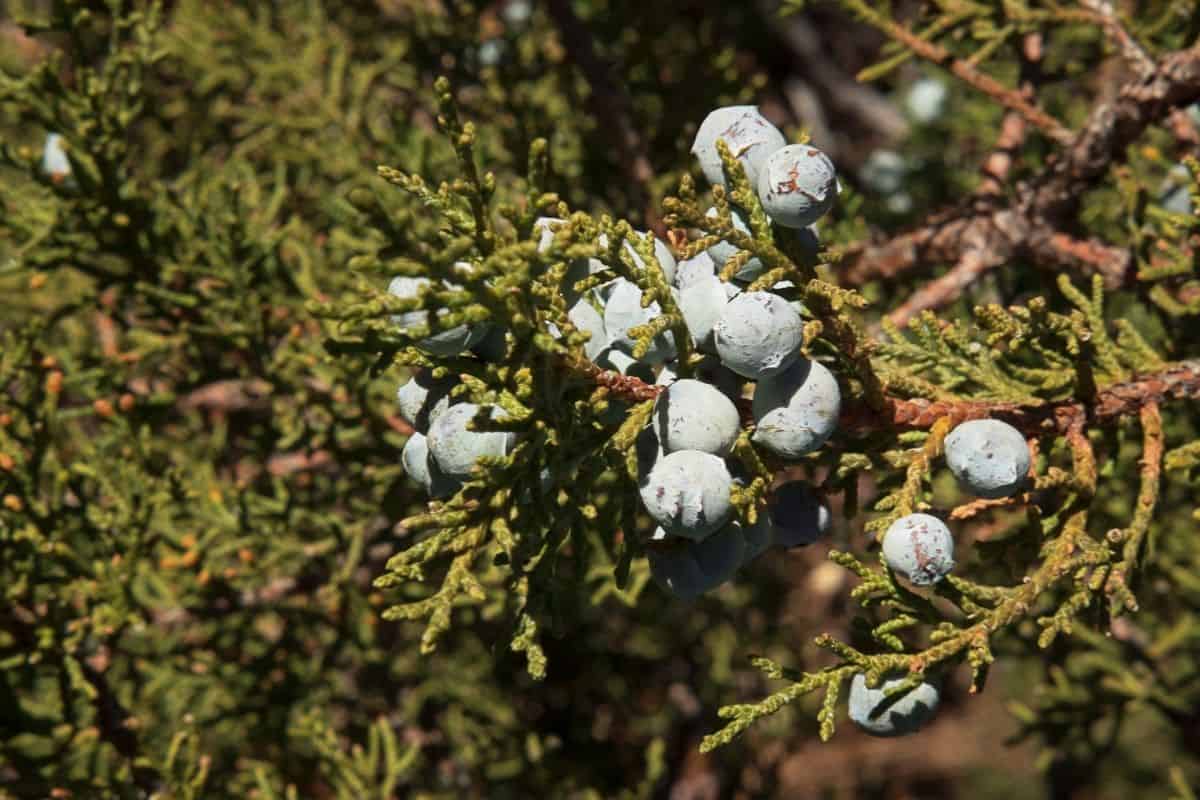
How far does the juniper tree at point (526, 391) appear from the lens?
3.98ft

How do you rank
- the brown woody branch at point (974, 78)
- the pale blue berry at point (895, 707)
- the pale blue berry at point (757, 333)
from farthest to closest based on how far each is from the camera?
1. the brown woody branch at point (974, 78)
2. the pale blue berry at point (895, 707)
3. the pale blue berry at point (757, 333)

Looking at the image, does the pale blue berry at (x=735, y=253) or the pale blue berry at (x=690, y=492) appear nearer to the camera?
the pale blue berry at (x=690, y=492)

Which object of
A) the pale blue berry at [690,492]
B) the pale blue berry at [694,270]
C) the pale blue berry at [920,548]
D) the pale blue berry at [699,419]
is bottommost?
the pale blue berry at [920,548]

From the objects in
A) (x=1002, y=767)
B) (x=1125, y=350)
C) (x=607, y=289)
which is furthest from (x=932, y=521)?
(x=1002, y=767)

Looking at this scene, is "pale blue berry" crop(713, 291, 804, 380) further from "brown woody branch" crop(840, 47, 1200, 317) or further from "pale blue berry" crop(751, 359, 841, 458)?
"brown woody branch" crop(840, 47, 1200, 317)

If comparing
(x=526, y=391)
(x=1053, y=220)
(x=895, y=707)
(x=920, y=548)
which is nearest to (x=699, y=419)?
(x=526, y=391)

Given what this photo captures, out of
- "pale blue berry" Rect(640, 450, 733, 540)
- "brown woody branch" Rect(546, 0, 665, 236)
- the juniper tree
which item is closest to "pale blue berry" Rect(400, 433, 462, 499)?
the juniper tree

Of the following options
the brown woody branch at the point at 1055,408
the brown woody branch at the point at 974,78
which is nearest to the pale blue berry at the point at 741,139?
the brown woody branch at the point at 1055,408

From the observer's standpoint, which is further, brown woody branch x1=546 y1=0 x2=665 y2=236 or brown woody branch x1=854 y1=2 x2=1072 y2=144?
brown woody branch x1=546 y1=0 x2=665 y2=236

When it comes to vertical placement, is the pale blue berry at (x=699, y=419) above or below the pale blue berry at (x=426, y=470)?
below

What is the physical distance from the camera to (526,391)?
3.75 feet

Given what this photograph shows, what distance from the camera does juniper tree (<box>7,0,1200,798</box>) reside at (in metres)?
1.21

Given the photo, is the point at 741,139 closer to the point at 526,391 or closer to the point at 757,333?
the point at 757,333

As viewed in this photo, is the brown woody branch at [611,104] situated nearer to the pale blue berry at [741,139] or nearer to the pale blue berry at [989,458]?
the pale blue berry at [741,139]
